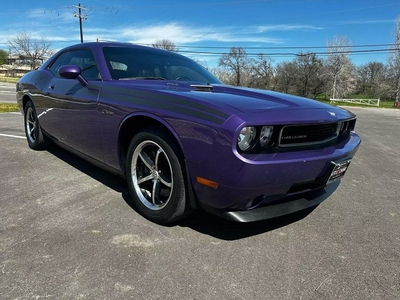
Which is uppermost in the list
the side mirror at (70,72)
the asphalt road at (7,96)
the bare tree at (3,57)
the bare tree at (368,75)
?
the bare tree at (3,57)

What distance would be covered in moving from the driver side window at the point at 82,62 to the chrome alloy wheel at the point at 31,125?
90cm

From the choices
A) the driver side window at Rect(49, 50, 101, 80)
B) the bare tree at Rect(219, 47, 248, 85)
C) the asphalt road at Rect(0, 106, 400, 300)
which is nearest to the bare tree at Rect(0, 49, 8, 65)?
the bare tree at Rect(219, 47, 248, 85)

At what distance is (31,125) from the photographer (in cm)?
501

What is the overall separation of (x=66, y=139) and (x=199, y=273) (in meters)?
2.49

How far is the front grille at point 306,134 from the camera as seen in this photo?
2.13 m

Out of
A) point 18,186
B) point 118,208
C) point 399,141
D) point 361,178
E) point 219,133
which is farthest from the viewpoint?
point 399,141

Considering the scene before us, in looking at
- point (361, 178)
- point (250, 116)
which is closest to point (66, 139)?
point (250, 116)

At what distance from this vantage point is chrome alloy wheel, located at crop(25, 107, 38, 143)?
4746 mm

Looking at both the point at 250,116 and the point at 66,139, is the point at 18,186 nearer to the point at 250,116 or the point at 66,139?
the point at 66,139

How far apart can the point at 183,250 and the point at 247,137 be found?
0.93 meters

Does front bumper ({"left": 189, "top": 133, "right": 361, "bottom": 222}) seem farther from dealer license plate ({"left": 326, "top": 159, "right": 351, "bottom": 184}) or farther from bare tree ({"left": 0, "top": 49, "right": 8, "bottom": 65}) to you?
bare tree ({"left": 0, "top": 49, "right": 8, "bottom": 65})

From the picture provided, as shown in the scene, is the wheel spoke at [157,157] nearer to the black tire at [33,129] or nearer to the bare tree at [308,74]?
the black tire at [33,129]

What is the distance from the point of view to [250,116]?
197 cm

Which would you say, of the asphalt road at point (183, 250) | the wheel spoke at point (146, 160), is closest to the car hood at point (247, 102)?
the wheel spoke at point (146, 160)
